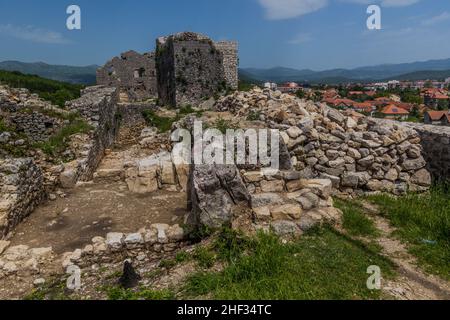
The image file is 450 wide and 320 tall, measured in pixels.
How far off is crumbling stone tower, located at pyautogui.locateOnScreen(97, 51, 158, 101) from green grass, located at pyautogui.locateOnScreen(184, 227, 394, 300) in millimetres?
28593

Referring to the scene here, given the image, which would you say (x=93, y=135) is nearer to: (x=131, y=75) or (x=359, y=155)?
(x=359, y=155)

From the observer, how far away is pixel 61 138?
1059 centimetres

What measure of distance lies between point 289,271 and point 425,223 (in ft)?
9.72

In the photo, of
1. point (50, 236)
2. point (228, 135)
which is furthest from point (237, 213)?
point (50, 236)

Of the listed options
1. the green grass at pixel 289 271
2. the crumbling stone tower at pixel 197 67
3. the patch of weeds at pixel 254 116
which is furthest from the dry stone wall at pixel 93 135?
the green grass at pixel 289 271

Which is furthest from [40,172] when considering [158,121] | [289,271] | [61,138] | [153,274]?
[158,121]

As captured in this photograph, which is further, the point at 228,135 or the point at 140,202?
the point at 140,202

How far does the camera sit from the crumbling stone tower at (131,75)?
103 ft

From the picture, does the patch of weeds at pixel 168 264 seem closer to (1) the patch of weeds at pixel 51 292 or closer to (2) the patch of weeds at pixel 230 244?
(2) the patch of weeds at pixel 230 244

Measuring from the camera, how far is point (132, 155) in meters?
→ 12.9

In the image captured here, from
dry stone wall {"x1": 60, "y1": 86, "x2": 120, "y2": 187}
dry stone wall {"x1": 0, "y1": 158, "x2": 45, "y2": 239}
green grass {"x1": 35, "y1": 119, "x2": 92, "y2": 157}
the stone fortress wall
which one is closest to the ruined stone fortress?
dry stone wall {"x1": 60, "y1": 86, "x2": 120, "y2": 187}

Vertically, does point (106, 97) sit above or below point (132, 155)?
above
